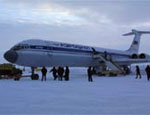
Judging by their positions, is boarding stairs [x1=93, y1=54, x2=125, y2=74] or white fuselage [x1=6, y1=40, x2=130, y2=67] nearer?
white fuselage [x1=6, y1=40, x2=130, y2=67]

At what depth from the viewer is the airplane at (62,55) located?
85.3ft

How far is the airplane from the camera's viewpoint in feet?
85.3

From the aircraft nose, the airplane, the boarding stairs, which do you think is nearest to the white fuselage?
the airplane

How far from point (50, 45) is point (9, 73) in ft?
14.7

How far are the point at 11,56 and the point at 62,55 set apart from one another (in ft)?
19.1

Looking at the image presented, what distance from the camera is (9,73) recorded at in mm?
28312

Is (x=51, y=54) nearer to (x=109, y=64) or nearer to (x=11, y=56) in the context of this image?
(x=11, y=56)

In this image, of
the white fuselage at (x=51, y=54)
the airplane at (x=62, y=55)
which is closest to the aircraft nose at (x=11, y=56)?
the airplane at (x=62, y=55)

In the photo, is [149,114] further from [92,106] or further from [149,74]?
[149,74]

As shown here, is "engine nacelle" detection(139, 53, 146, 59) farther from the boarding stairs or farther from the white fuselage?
the white fuselage

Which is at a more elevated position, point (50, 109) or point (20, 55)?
point (20, 55)

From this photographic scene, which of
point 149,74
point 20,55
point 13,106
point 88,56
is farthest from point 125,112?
point 88,56

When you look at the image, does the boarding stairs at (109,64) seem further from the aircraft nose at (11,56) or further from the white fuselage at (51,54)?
the aircraft nose at (11,56)

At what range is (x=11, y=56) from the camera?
1001 inches
